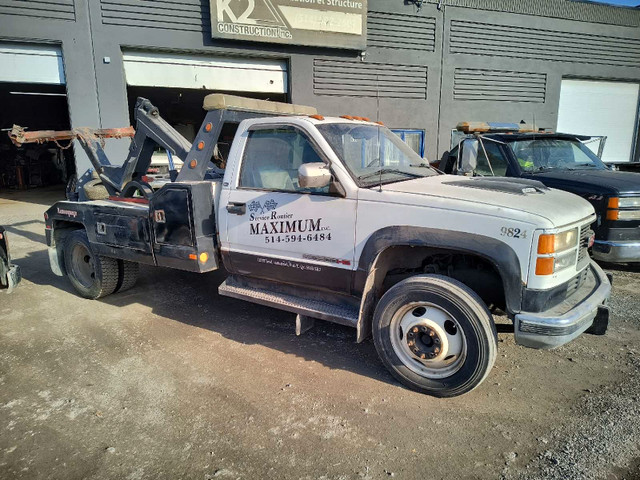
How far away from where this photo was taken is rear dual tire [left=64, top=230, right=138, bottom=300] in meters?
5.47

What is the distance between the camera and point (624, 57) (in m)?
16.6

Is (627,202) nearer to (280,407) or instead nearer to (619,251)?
(619,251)

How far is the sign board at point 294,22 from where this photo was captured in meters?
11.8

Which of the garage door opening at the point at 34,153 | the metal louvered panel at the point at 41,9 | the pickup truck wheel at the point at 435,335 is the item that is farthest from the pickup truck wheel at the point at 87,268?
the garage door opening at the point at 34,153

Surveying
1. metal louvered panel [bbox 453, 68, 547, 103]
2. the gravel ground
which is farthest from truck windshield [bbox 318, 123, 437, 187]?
metal louvered panel [bbox 453, 68, 547, 103]

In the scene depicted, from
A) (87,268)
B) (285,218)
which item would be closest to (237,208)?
(285,218)

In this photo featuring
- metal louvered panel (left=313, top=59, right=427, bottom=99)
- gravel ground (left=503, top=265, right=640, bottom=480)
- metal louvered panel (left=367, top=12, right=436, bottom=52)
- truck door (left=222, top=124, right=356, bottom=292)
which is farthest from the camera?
metal louvered panel (left=367, top=12, right=436, bottom=52)

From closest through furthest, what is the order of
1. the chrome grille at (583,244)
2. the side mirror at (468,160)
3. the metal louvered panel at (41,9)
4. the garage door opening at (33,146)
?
the chrome grille at (583,244) < the side mirror at (468,160) < the metal louvered panel at (41,9) < the garage door opening at (33,146)

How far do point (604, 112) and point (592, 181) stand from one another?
1414cm

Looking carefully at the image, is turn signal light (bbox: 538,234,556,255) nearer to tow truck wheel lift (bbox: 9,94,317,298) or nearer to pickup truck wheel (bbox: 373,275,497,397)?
pickup truck wheel (bbox: 373,275,497,397)

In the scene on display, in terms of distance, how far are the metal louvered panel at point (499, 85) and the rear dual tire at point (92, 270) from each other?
42.0 feet

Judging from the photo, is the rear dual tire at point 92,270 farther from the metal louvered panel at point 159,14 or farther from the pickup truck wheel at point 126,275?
the metal louvered panel at point 159,14

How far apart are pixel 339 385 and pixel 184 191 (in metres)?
2.33

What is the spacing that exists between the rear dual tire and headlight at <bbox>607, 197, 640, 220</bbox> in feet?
19.9
